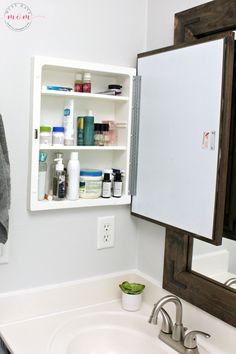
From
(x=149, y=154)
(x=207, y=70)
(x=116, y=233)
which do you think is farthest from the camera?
(x=116, y=233)

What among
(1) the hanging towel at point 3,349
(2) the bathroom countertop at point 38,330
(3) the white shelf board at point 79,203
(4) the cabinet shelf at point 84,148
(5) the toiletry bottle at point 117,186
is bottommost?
(1) the hanging towel at point 3,349

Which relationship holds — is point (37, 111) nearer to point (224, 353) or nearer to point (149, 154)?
point (149, 154)

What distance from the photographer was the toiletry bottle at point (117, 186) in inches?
59.6

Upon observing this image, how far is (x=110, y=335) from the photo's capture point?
4.68 feet

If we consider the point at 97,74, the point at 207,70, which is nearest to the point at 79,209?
the point at 97,74

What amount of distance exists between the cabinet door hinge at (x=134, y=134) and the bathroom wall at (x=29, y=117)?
0.38 ft

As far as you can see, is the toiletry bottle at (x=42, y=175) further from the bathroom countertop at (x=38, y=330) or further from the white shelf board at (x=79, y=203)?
the bathroom countertop at (x=38, y=330)

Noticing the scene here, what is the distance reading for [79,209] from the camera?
1497 mm

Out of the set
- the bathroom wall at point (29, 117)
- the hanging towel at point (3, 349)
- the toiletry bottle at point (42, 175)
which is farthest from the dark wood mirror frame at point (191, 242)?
the hanging towel at point (3, 349)

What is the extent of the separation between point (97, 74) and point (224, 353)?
1.02 m

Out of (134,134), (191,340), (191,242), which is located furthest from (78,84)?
(191,340)

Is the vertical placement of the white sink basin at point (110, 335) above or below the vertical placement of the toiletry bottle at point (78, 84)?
below

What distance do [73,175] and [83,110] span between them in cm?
25

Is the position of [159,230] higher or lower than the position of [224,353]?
higher
